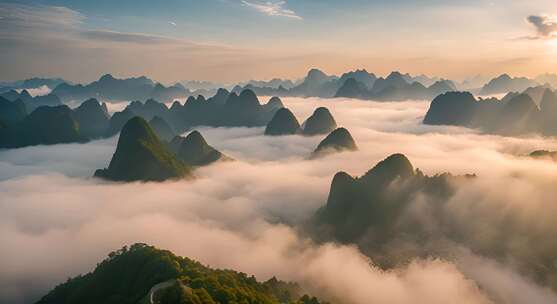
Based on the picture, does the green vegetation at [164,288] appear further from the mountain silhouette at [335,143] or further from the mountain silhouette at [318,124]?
the mountain silhouette at [318,124]

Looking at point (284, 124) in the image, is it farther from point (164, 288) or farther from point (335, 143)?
point (164, 288)

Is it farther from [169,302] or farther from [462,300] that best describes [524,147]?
[169,302]

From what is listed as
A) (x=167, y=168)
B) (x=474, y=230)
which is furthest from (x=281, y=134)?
(x=474, y=230)

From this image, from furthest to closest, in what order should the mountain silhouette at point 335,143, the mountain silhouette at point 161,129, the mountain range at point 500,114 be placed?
the mountain range at point 500,114, the mountain silhouette at point 161,129, the mountain silhouette at point 335,143

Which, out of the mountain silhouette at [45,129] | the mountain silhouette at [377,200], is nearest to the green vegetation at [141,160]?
the mountain silhouette at [377,200]

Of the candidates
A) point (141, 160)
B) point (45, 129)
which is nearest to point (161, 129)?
point (45, 129)
